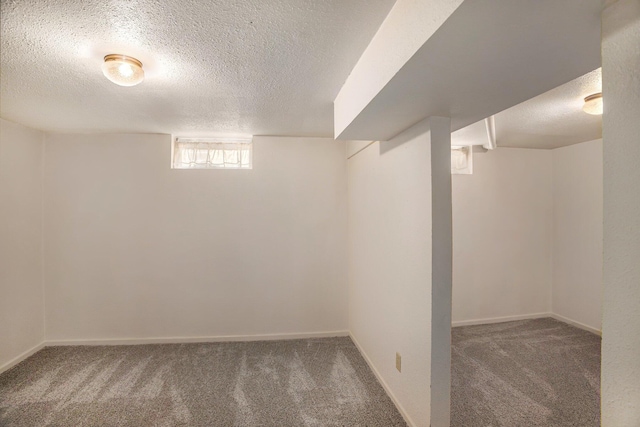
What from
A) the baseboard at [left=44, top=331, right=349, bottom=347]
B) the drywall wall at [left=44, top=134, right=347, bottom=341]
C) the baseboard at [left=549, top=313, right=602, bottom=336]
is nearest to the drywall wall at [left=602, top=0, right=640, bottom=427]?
the drywall wall at [left=44, top=134, right=347, bottom=341]

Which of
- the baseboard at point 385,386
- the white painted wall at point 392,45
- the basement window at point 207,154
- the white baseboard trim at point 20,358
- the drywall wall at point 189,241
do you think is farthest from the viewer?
the basement window at point 207,154

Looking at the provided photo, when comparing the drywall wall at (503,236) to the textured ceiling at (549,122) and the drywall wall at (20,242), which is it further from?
the drywall wall at (20,242)

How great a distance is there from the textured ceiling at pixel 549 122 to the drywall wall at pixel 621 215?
4.38ft

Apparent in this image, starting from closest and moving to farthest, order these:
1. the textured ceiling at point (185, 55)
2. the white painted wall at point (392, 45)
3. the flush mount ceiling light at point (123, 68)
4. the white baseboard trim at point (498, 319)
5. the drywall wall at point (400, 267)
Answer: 1. the white painted wall at point (392, 45)
2. the textured ceiling at point (185, 55)
3. the flush mount ceiling light at point (123, 68)
4. the drywall wall at point (400, 267)
5. the white baseboard trim at point (498, 319)

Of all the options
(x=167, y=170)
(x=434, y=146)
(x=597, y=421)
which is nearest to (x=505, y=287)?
(x=597, y=421)

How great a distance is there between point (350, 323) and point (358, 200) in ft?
4.82

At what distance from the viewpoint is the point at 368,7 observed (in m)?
A: 1.18

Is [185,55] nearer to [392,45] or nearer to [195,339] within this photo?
[392,45]

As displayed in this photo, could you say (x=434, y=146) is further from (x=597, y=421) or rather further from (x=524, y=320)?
(x=524, y=320)

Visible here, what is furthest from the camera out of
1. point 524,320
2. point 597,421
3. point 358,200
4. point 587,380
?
point 524,320

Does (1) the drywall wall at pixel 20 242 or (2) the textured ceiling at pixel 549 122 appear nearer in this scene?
(2) the textured ceiling at pixel 549 122

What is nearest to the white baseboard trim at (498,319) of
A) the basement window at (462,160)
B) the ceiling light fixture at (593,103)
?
the basement window at (462,160)

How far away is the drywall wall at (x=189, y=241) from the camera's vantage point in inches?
120

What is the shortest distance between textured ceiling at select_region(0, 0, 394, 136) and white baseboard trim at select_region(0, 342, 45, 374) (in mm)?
2234
